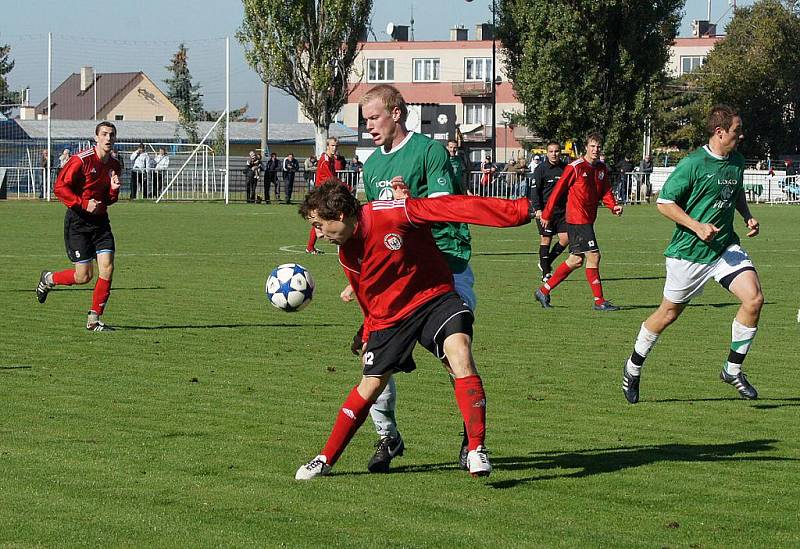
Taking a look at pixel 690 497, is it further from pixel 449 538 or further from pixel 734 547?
pixel 449 538

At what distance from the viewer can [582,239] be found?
1647 centimetres

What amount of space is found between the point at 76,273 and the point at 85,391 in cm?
427

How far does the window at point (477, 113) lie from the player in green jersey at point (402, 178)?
3654 inches

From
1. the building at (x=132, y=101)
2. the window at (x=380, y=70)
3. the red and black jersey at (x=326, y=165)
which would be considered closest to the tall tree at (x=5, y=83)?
the building at (x=132, y=101)

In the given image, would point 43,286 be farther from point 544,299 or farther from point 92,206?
point 544,299

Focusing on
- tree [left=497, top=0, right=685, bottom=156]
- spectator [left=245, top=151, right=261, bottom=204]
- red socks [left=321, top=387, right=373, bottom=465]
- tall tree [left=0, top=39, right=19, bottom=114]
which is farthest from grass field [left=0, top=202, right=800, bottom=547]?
tall tree [left=0, top=39, right=19, bottom=114]

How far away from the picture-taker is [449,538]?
18.5 feet

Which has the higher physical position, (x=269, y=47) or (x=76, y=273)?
(x=269, y=47)

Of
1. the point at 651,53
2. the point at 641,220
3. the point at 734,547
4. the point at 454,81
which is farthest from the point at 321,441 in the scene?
the point at 454,81

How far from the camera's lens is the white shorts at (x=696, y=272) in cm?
967

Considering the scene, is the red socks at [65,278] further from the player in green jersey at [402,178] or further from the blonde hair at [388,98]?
the blonde hair at [388,98]

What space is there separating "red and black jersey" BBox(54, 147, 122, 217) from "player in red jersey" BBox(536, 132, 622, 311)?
5.58 m

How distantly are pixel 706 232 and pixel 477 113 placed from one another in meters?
91.9

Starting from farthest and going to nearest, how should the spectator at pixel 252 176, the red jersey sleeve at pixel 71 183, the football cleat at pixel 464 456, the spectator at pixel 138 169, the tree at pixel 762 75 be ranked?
the tree at pixel 762 75
the spectator at pixel 138 169
the spectator at pixel 252 176
the red jersey sleeve at pixel 71 183
the football cleat at pixel 464 456
